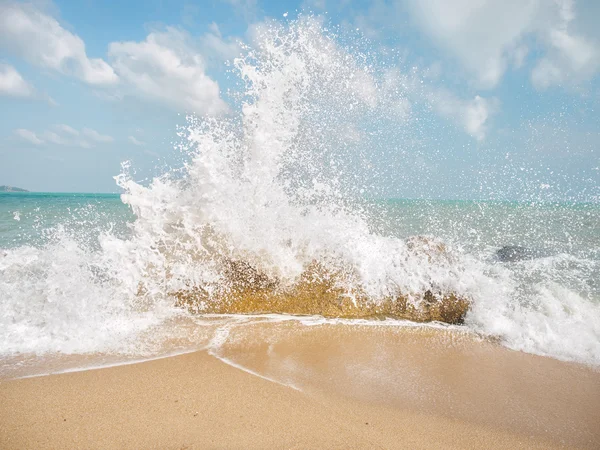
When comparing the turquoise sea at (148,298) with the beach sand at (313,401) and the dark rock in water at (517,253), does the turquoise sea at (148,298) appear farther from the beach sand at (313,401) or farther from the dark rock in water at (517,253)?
the dark rock in water at (517,253)

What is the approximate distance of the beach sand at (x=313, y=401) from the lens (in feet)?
7.16

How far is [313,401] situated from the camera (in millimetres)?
2564

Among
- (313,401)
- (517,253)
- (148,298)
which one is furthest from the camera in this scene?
(517,253)

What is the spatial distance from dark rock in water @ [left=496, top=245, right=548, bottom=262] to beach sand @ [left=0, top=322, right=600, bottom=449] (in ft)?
19.0

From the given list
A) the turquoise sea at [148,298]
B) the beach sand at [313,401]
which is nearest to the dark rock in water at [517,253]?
the turquoise sea at [148,298]

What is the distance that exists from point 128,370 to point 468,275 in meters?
4.05

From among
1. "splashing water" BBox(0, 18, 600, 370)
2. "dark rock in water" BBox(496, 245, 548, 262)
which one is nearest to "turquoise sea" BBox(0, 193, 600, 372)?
"splashing water" BBox(0, 18, 600, 370)

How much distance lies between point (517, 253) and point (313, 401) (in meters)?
8.42

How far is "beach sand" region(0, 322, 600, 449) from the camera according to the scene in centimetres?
218

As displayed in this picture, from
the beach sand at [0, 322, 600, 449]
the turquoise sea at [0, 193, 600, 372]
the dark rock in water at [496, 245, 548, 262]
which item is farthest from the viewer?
the dark rock in water at [496, 245, 548, 262]

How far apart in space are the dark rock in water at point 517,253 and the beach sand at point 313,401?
5.78 meters

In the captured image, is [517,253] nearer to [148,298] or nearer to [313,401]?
[313,401]

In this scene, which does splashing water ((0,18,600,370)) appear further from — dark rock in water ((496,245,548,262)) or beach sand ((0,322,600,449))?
dark rock in water ((496,245,548,262))

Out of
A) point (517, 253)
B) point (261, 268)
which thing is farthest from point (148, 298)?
point (517, 253)
